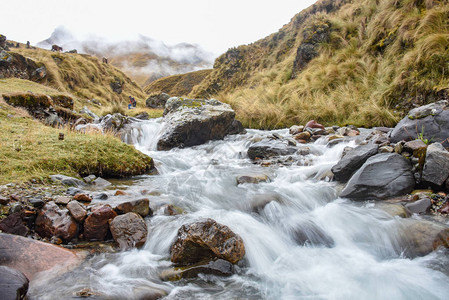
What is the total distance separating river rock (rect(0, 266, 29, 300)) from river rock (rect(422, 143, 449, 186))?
4.41 meters

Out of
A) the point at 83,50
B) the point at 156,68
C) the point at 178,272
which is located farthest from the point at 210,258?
the point at 83,50

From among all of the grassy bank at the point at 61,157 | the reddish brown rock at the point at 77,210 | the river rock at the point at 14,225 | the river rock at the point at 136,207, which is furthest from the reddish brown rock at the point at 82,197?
the grassy bank at the point at 61,157

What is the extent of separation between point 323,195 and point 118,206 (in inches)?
121

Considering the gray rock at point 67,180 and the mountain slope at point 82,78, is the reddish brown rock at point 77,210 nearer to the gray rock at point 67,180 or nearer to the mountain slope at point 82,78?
the gray rock at point 67,180

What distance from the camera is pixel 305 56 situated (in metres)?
14.5

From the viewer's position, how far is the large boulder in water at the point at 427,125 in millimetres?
4188

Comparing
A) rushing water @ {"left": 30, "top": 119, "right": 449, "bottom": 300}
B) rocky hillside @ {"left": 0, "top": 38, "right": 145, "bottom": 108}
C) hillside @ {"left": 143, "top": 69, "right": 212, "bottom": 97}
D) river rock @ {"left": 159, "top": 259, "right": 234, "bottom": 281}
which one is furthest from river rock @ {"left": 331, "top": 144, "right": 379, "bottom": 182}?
hillside @ {"left": 143, "top": 69, "right": 212, "bottom": 97}

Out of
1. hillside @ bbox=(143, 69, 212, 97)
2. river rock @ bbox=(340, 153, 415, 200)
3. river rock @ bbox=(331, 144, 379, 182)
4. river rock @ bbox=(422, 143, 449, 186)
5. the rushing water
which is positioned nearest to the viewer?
the rushing water

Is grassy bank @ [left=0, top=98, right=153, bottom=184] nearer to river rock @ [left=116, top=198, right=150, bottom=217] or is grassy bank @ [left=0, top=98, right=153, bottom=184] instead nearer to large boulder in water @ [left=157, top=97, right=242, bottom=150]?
river rock @ [left=116, top=198, right=150, bottom=217]

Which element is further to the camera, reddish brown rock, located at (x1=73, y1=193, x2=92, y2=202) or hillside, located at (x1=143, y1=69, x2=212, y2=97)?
hillside, located at (x1=143, y1=69, x2=212, y2=97)

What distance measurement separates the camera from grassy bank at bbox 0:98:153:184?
11.5ft

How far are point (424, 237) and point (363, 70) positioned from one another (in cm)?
967

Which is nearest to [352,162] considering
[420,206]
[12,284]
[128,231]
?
[420,206]

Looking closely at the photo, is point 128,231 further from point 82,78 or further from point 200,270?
point 82,78
